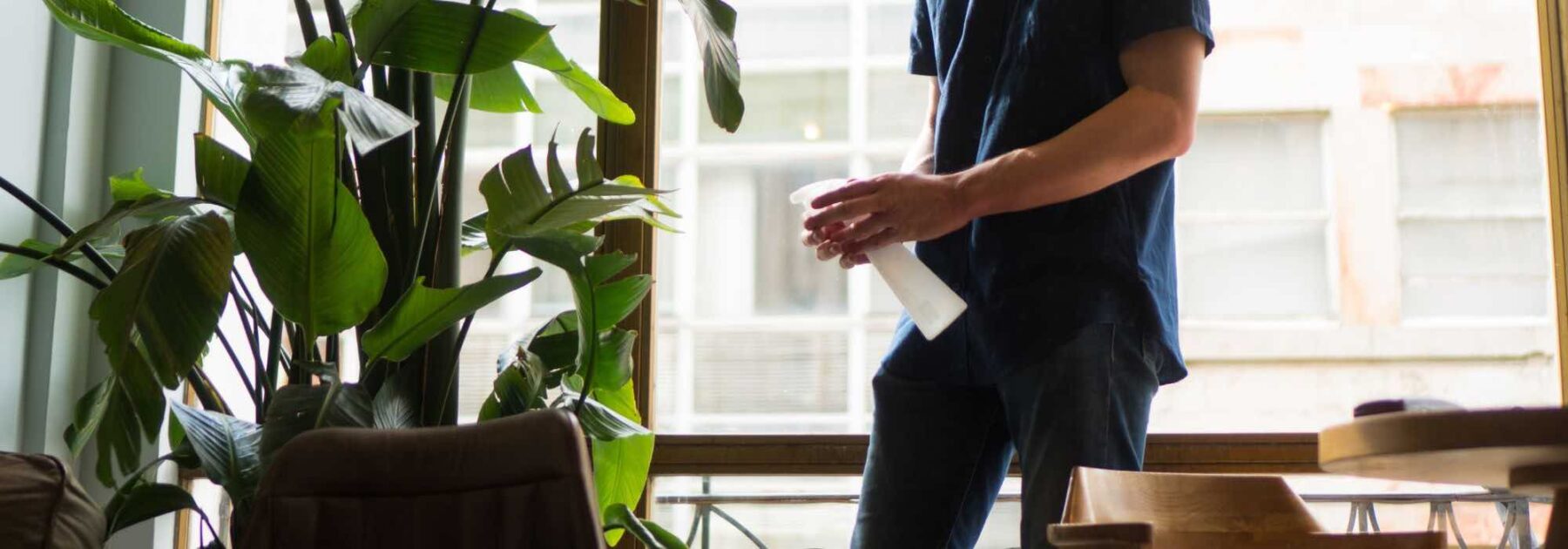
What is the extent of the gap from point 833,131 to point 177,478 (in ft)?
4.32

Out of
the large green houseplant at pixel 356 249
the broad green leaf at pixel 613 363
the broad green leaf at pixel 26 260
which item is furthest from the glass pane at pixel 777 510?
the broad green leaf at pixel 26 260

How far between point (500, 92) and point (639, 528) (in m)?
0.73

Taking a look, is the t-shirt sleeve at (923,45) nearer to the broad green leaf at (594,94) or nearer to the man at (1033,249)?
the man at (1033,249)

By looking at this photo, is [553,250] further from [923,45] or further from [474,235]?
[923,45]

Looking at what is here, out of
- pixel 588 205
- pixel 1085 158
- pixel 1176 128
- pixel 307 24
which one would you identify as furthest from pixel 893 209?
pixel 307 24

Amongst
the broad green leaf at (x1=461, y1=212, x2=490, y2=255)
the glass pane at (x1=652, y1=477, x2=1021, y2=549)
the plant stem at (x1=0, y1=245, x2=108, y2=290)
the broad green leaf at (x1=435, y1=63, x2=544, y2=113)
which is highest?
the broad green leaf at (x1=435, y1=63, x2=544, y2=113)

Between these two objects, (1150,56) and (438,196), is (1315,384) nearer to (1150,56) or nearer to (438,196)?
(1150,56)

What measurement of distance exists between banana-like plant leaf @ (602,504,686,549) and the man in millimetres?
388

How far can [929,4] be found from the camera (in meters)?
1.83

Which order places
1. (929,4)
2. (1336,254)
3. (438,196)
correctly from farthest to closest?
1. (1336,254)
2. (438,196)
3. (929,4)

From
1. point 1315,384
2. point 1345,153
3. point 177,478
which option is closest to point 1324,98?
point 1345,153

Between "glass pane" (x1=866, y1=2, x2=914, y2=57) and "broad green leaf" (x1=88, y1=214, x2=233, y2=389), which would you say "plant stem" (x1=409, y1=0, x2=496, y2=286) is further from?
"glass pane" (x1=866, y1=2, x2=914, y2=57)

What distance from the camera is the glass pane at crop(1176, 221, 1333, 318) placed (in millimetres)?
2410

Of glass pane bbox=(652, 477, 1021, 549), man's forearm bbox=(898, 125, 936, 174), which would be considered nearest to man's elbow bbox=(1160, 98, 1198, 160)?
man's forearm bbox=(898, 125, 936, 174)
